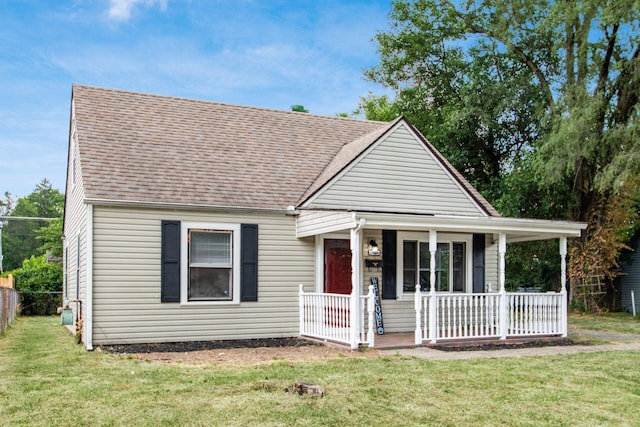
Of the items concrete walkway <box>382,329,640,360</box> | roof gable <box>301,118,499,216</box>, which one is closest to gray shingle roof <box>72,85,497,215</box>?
roof gable <box>301,118,499,216</box>

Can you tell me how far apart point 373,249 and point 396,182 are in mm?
1850

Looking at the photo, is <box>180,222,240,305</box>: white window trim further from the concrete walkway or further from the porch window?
the porch window

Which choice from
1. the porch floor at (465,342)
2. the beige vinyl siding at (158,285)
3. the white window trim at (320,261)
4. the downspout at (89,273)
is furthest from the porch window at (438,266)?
the downspout at (89,273)

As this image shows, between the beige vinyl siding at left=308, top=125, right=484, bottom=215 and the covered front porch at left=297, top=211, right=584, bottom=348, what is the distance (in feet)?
2.36

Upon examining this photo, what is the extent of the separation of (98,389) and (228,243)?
5.72 m

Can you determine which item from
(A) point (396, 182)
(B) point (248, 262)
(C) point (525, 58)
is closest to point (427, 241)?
(A) point (396, 182)

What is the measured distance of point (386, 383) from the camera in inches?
312

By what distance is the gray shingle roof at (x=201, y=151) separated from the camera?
41.2 feet

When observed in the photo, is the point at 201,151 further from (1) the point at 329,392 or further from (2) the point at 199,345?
(1) the point at 329,392

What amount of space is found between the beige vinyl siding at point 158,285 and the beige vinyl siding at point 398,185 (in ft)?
4.03

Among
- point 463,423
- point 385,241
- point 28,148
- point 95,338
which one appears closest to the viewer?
point 463,423

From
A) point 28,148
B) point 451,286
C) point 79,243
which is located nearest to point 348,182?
point 451,286

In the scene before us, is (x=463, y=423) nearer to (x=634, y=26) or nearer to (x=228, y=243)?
(x=228, y=243)

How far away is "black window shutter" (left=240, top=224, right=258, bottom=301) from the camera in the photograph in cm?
1283
